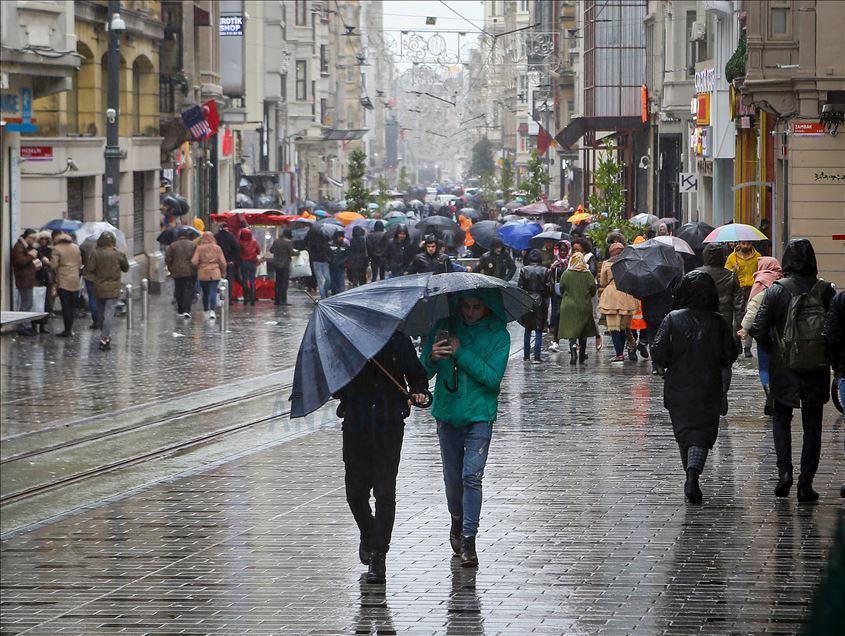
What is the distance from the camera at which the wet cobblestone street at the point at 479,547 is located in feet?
25.6

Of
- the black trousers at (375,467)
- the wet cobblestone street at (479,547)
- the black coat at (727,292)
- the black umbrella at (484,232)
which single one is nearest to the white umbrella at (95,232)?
the black umbrella at (484,232)

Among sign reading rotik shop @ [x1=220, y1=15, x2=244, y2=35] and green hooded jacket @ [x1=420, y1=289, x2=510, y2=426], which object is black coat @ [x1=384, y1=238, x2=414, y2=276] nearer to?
green hooded jacket @ [x1=420, y1=289, x2=510, y2=426]

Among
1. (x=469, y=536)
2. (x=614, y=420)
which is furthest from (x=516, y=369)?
(x=469, y=536)

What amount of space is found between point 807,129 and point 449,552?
65.8ft

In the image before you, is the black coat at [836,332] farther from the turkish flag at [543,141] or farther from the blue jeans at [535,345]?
the turkish flag at [543,141]

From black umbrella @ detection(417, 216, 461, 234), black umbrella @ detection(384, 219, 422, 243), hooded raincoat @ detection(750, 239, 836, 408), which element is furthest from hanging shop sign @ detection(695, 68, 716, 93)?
hooded raincoat @ detection(750, 239, 836, 408)

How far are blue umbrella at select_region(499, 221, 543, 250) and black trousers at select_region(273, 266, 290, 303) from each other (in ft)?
15.3

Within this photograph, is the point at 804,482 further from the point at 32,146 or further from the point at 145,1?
the point at 145,1

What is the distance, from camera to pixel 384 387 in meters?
8.34

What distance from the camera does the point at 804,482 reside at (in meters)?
10.7

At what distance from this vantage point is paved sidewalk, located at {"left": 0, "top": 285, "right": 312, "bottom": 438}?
17.1 metres

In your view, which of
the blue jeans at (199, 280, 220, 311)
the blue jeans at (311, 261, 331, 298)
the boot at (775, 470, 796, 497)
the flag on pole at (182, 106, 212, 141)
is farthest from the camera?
the flag on pole at (182, 106, 212, 141)

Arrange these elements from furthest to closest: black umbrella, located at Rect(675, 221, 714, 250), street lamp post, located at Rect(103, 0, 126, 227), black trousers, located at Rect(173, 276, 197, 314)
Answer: street lamp post, located at Rect(103, 0, 126, 227), black trousers, located at Rect(173, 276, 197, 314), black umbrella, located at Rect(675, 221, 714, 250)

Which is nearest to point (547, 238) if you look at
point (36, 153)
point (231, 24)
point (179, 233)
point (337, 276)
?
point (337, 276)
